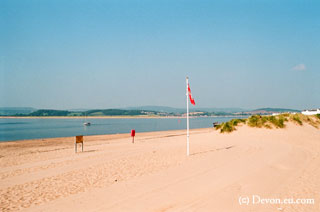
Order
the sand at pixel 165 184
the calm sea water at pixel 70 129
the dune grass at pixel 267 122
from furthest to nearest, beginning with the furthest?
1. the calm sea water at pixel 70 129
2. the dune grass at pixel 267 122
3. the sand at pixel 165 184

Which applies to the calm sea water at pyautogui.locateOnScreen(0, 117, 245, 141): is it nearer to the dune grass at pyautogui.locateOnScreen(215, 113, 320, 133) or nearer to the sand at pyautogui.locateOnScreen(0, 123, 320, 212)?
the dune grass at pyautogui.locateOnScreen(215, 113, 320, 133)

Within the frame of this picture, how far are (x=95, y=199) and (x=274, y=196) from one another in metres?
4.89

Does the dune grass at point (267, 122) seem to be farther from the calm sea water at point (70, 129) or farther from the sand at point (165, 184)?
the calm sea water at point (70, 129)

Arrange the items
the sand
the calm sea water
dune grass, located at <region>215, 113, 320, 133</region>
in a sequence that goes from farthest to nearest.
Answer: the calm sea water → dune grass, located at <region>215, 113, 320, 133</region> → the sand

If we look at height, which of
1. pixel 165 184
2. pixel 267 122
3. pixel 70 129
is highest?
pixel 267 122

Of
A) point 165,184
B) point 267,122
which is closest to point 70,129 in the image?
point 267,122

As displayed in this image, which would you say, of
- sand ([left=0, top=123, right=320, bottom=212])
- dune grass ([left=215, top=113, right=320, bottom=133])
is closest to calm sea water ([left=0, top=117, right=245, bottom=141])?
dune grass ([left=215, top=113, right=320, bottom=133])

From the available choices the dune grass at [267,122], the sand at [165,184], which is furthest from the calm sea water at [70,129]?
the sand at [165,184]

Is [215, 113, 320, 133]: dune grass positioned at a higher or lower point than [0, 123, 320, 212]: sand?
higher

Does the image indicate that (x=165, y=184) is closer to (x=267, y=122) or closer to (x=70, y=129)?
(x=267, y=122)

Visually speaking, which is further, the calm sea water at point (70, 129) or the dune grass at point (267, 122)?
the calm sea water at point (70, 129)

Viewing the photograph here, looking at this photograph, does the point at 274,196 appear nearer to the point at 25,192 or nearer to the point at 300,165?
the point at 300,165

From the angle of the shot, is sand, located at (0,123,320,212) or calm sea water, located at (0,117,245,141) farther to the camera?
calm sea water, located at (0,117,245,141)

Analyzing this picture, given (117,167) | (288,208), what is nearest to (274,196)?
(288,208)
